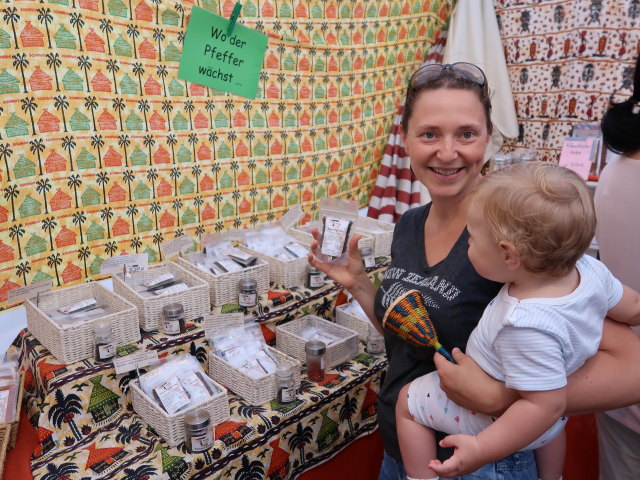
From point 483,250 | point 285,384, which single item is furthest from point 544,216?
point 285,384

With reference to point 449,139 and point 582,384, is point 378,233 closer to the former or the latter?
point 449,139

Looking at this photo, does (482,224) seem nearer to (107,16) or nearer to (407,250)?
(407,250)

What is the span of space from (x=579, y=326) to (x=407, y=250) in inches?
17.1

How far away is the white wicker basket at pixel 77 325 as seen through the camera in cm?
140

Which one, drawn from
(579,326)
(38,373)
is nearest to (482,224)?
(579,326)

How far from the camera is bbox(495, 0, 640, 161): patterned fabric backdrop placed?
273cm

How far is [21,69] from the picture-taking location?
4.95 feet

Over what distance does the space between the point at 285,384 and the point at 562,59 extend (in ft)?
8.56

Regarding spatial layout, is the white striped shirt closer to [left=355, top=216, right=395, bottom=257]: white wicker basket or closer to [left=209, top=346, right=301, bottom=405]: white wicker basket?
[left=209, top=346, right=301, bottom=405]: white wicker basket

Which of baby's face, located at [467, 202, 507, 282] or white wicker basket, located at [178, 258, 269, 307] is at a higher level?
baby's face, located at [467, 202, 507, 282]

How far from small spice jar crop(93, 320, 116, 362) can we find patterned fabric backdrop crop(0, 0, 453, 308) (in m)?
0.45

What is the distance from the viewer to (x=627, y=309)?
3.37 feet

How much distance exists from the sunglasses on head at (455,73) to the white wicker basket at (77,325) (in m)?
1.07

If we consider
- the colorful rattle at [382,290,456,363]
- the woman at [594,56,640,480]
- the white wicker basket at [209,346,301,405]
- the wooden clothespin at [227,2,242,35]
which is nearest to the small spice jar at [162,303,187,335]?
the white wicker basket at [209,346,301,405]
